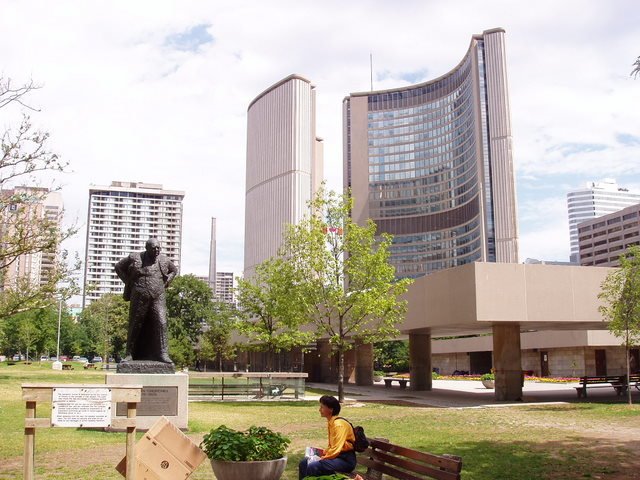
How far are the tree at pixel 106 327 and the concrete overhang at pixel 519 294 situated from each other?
55.3 meters

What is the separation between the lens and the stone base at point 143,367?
1347cm

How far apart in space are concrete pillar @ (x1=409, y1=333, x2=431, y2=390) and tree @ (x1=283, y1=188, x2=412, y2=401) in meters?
8.52

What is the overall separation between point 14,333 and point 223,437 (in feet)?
263

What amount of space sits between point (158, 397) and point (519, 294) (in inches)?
588

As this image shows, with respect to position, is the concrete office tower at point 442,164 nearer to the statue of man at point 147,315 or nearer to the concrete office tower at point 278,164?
the concrete office tower at point 278,164

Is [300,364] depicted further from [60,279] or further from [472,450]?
[472,450]

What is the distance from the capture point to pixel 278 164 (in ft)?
462

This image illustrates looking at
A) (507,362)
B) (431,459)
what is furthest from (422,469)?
(507,362)

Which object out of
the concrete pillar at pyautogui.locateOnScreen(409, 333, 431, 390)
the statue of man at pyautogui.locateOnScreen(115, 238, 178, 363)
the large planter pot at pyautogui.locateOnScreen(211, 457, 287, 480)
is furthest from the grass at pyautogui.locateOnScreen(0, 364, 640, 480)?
the concrete pillar at pyautogui.locateOnScreen(409, 333, 431, 390)

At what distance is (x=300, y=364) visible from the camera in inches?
1984

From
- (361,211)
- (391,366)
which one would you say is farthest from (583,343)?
(361,211)

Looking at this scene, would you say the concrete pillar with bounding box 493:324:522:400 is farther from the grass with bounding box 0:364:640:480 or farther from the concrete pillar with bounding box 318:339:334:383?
the concrete pillar with bounding box 318:339:334:383

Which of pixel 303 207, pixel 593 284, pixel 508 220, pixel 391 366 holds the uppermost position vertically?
pixel 303 207

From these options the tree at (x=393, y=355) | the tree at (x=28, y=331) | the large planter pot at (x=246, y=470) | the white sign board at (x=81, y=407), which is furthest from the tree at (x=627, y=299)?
the tree at (x=28, y=331)
